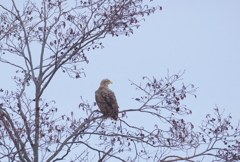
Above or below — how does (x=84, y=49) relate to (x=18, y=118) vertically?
above

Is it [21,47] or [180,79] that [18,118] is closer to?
[21,47]

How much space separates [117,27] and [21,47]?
7.32 ft

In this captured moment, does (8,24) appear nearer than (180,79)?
No

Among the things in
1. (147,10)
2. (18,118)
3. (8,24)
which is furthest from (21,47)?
(147,10)

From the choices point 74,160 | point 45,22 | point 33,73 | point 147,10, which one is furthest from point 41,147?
point 147,10

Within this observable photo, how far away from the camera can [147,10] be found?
558 inches

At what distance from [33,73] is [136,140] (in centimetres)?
273

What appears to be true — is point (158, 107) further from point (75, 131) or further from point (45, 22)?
point (45, 22)

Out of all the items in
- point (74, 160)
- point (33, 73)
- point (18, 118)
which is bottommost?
point (74, 160)

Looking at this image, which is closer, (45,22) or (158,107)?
(158,107)

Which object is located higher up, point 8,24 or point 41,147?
point 8,24

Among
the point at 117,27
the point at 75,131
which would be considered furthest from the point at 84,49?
the point at 75,131

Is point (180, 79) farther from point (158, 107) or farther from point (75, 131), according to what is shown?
point (75, 131)

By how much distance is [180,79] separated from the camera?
13.2 metres
